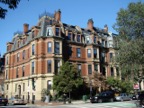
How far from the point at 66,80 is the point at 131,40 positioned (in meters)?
16.0

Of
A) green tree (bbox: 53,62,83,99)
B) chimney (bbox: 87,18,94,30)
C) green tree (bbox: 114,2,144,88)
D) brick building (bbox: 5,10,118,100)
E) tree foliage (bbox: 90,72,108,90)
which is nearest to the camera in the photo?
green tree (bbox: 114,2,144,88)

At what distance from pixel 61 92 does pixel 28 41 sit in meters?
15.4

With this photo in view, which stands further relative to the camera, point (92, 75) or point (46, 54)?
point (92, 75)

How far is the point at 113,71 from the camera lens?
63156 millimetres

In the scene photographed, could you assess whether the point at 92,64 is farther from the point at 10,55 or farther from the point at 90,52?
the point at 10,55

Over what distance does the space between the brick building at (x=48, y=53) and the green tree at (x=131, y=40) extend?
18.2 meters

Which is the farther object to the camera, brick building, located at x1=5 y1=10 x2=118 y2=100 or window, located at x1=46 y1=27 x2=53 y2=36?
window, located at x1=46 y1=27 x2=53 y2=36

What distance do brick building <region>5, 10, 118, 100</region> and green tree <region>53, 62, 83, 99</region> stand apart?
2936mm

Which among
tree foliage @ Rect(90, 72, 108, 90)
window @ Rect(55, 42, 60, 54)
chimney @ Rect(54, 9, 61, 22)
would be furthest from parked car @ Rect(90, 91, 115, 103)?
chimney @ Rect(54, 9, 61, 22)

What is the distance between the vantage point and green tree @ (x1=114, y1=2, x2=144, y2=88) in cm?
3346

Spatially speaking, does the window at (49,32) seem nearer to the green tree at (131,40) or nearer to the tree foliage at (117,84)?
the tree foliage at (117,84)

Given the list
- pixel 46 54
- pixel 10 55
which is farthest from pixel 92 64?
pixel 10 55

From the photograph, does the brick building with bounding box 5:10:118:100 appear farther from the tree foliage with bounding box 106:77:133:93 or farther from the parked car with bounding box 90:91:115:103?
the parked car with bounding box 90:91:115:103

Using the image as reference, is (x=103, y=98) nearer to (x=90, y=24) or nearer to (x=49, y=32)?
(x=49, y=32)
